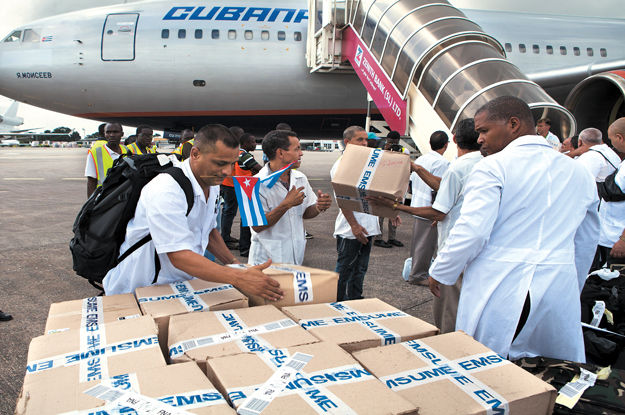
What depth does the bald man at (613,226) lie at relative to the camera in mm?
3993

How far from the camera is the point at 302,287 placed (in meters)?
1.91

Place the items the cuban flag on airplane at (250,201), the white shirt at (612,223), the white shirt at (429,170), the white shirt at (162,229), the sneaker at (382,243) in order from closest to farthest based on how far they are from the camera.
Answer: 1. the white shirt at (162,229)
2. the cuban flag on airplane at (250,201)
3. the white shirt at (612,223)
4. the white shirt at (429,170)
5. the sneaker at (382,243)

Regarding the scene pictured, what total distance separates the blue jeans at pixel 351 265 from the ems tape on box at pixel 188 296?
1571 mm

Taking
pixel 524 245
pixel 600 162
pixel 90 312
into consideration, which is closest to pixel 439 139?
pixel 600 162

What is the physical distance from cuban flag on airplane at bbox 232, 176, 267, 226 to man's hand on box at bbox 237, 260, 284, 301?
829 mm

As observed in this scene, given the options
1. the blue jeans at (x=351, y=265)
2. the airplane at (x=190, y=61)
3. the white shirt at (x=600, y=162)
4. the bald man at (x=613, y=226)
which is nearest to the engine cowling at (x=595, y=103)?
the airplane at (x=190, y=61)

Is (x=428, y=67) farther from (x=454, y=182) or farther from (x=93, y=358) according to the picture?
(x=93, y=358)

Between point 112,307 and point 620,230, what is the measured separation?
4.56 meters

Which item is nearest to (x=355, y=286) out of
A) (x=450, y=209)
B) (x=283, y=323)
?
(x=450, y=209)

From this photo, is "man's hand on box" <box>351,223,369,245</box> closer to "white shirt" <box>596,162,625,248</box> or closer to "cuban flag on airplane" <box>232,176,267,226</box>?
"cuban flag on airplane" <box>232,176,267,226</box>

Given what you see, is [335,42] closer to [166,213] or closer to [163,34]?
[163,34]

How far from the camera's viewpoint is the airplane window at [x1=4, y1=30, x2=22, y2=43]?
35.6 ft

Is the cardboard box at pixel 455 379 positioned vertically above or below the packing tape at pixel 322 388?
below

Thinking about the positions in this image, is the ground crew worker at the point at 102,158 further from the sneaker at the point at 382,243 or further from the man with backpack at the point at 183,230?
the sneaker at the point at 382,243
